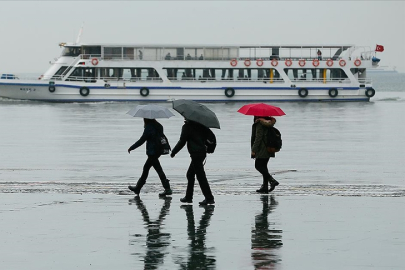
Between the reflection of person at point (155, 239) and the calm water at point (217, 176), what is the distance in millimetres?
13

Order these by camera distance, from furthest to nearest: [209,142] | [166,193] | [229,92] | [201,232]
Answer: [229,92], [166,193], [209,142], [201,232]

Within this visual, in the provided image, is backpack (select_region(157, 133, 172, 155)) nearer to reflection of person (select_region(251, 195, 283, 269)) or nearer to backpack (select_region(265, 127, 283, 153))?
backpack (select_region(265, 127, 283, 153))

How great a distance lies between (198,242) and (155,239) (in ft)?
1.72

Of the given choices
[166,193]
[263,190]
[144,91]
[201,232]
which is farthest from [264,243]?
[144,91]

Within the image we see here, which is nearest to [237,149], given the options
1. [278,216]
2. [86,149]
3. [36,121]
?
[86,149]

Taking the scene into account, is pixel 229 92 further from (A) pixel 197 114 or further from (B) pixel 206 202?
(B) pixel 206 202

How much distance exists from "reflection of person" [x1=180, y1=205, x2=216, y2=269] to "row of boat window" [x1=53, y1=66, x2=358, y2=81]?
176ft

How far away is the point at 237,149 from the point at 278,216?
41.8 feet

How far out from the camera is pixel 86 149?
2478 cm

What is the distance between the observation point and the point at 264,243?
34.3 feet

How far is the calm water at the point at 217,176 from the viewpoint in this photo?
10414 mm

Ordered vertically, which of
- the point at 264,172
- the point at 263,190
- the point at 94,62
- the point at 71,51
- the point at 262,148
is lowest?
the point at 263,190

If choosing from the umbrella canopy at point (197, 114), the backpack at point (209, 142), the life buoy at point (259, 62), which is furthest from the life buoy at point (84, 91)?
the backpack at point (209, 142)

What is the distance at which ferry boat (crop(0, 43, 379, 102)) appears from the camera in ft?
215
